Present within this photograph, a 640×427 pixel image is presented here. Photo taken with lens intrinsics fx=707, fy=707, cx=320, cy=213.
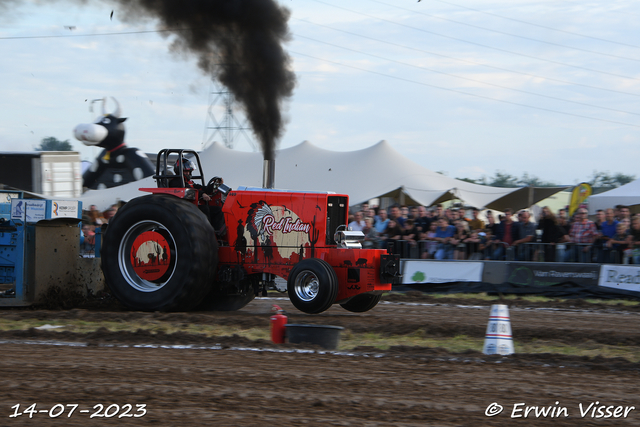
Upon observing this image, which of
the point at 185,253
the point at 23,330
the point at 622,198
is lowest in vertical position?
the point at 23,330

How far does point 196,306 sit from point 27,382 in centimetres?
394

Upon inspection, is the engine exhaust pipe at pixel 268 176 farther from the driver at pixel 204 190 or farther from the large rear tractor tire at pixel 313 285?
the large rear tractor tire at pixel 313 285

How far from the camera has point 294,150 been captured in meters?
21.0

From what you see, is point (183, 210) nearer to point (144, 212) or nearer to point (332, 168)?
point (144, 212)

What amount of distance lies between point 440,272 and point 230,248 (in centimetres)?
571

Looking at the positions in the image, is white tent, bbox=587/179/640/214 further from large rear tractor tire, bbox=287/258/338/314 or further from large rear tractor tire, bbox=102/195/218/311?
large rear tractor tire, bbox=102/195/218/311

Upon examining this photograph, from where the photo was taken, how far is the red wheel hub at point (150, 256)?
8.77 meters

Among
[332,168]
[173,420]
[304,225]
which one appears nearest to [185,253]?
[304,225]

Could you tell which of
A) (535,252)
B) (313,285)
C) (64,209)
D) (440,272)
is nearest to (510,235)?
(535,252)

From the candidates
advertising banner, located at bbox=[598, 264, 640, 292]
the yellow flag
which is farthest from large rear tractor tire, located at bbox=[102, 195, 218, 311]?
the yellow flag

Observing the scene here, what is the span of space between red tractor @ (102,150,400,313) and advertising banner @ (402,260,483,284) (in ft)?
14.6

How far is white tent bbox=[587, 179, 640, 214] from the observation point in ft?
54.2

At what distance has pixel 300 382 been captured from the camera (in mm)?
5188

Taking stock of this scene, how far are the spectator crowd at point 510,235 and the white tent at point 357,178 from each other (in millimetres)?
3556
